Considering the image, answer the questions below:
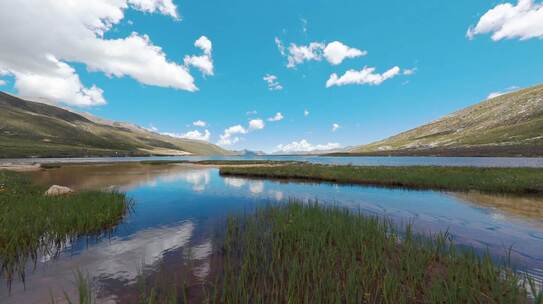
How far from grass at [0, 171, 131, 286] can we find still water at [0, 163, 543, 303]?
0.70 m

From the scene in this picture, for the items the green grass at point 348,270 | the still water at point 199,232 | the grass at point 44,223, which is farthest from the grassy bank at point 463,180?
the grass at point 44,223

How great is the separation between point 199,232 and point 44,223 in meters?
8.39

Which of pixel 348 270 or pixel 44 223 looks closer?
pixel 348 270

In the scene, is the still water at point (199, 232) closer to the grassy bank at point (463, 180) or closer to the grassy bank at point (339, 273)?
the grassy bank at point (339, 273)

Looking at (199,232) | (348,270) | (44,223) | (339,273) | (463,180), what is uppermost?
(463,180)

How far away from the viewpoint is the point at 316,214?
→ 14719 millimetres

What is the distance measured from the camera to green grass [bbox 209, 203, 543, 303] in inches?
266

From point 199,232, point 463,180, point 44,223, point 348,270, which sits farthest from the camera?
point 463,180

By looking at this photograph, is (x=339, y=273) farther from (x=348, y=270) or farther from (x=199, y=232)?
(x=199, y=232)

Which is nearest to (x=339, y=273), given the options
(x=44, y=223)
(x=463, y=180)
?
(x=44, y=223)

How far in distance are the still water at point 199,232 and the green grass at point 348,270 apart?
6.82ft

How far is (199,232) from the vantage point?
1461cm

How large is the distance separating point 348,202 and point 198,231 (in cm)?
1606

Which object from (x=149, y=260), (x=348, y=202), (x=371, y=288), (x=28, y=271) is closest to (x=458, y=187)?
(x=348, y=202)
